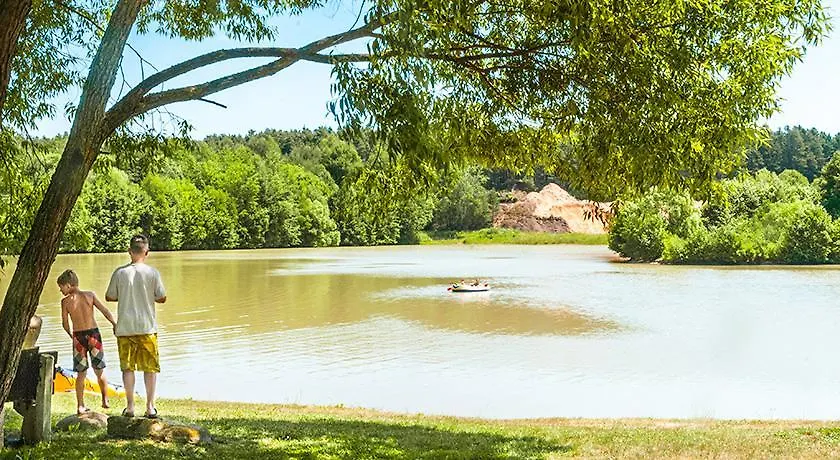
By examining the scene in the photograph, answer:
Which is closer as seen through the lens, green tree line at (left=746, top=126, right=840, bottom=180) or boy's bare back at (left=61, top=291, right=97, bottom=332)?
boy's bare back at (left=61, top=291, right=97, bottom=332)

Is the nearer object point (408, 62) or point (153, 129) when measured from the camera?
point (408, 62)

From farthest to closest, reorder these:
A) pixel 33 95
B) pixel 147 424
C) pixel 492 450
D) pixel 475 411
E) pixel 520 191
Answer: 1. pixel 520 191
2. pixel 475 411
3. pixel 33 95
4. pixel 492 450
5. pixel 147 424

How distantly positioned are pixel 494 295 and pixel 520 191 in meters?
82.3

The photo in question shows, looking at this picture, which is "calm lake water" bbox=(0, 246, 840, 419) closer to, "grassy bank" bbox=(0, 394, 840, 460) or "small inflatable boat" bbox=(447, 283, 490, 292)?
"small inflatable boat" bbox=(447, 283, 490, 292)

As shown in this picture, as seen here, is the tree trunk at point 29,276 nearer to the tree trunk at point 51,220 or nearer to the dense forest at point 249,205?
the tree trunk at point 51,220

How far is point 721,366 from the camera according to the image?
52.1 ft

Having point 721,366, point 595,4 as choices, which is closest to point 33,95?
point 595,4

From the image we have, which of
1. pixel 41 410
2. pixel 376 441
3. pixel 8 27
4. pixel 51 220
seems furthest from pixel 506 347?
pixel 8 27

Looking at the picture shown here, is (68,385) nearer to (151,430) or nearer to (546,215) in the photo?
(151,430)

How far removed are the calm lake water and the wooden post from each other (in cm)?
669

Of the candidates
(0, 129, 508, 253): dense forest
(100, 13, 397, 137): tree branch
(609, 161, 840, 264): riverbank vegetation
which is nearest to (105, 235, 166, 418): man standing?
(100, 13, 397, 137): tree branch

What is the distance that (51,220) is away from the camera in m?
5.10

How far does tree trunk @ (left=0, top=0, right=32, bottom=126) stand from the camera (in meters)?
4.52

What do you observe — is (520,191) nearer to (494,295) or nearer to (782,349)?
(494,295)
